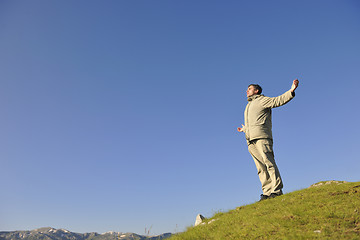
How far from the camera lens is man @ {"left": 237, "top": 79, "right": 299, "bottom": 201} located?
1021cm

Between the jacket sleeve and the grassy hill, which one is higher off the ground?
the jacket sleeve

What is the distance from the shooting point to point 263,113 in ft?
36.5

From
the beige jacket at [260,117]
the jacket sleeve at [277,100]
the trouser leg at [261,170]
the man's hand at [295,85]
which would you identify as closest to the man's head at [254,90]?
the beige jacket at [260,117]

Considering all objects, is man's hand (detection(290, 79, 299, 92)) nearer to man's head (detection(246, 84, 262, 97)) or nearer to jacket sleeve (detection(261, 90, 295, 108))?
jacket sleeve (detection(261, 90, 295, 108))

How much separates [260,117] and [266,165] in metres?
2.11

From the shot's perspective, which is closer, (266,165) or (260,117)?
(266,165)

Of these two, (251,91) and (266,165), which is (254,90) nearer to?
(251,91)

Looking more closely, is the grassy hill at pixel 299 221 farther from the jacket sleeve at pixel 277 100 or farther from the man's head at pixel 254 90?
the man's head at pixel 254 90

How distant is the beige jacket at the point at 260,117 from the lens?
10.8m

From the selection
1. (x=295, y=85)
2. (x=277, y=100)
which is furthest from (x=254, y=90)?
(x=295, y=85)

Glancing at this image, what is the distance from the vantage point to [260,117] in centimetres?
1111

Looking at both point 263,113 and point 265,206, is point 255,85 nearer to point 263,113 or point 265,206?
point 263,113

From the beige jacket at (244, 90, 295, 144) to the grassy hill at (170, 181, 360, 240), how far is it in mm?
3112

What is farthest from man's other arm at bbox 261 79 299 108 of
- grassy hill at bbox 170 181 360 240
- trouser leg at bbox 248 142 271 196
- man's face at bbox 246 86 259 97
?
grassy hill at bbox 170 181 360 240
